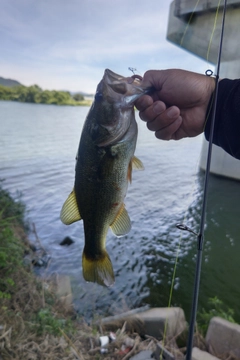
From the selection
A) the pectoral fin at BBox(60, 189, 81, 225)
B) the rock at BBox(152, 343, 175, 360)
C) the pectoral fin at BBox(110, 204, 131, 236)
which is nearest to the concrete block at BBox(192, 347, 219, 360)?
the rock at BBox(152, 343, 175, 360)

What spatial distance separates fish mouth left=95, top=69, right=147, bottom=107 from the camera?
156 cm

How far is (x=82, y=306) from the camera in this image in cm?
505

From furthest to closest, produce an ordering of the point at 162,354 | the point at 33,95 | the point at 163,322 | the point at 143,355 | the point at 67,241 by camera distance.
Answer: the point at 33,95 → the point at 67,241 → the point at 163,322 → the point at 143,355 → the point at 162,354

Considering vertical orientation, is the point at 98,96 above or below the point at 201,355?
above

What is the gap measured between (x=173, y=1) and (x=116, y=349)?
1135cm

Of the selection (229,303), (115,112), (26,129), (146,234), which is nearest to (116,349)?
(229,303)

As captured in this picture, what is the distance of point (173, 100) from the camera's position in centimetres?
215

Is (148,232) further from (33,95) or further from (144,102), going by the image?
(33,95)

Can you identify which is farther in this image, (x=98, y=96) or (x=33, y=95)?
(x=33, y=95)

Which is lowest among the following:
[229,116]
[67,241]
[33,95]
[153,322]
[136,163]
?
[67,241]

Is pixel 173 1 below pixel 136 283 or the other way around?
the other way around

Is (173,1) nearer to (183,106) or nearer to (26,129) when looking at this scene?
(183,106)

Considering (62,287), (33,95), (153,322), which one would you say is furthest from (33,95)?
(153,322)

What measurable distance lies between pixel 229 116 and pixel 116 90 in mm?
853
